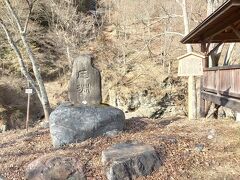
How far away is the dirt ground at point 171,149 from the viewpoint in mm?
7379

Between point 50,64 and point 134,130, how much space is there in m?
22.7

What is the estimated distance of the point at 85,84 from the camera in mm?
10367

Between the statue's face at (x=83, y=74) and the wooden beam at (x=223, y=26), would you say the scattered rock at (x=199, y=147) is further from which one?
the statue's face at (x=83, y=74)

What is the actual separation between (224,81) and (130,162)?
14.9ft

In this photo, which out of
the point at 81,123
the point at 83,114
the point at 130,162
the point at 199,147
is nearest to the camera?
the point at 130,162

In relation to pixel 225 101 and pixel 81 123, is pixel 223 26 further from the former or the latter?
pixel 81 123

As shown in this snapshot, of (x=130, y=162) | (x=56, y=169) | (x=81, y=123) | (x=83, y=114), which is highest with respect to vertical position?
(x=83, y=114)

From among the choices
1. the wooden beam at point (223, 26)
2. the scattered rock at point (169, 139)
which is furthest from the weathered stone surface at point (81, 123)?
the wooden beam at point (223, 26)

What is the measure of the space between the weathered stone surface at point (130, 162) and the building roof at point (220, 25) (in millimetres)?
3754

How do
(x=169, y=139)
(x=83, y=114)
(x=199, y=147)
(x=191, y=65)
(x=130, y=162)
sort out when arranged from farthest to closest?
(x=191, y=65) → (x=83, y=114) → (x=169, y=139) → (x=199, y=147) → (x=130, y=162)

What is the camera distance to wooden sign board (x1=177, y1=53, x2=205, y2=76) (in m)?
12.4

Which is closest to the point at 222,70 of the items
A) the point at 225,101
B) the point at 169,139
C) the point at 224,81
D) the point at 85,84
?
the point at 224,81

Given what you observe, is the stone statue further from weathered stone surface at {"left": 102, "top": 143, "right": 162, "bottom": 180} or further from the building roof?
the building roof

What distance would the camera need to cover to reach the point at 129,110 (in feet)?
79.0
